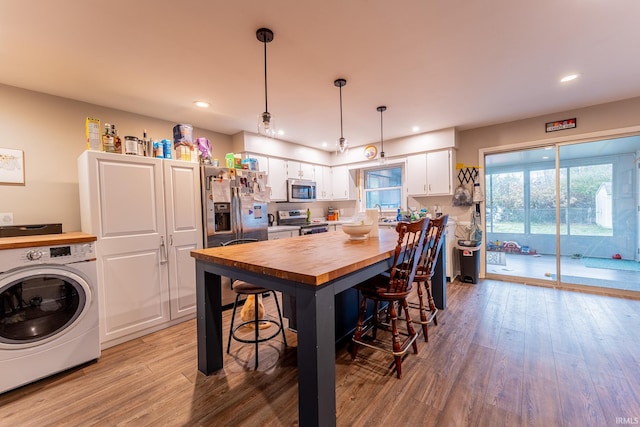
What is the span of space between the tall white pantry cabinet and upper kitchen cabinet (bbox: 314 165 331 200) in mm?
2720

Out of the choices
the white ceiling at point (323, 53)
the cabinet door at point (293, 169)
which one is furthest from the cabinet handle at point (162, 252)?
the cabinet door at point (293, 169)

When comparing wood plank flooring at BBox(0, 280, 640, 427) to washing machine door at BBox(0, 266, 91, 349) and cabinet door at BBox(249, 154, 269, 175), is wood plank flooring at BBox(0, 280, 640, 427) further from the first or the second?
cabinet door at BBox(249, 154, 269, 175)

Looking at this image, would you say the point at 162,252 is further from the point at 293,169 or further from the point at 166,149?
the point at 293,169

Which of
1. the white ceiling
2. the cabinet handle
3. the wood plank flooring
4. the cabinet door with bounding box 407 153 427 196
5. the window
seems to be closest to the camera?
the wood plank flooring

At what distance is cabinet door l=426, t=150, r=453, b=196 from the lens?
4137mm

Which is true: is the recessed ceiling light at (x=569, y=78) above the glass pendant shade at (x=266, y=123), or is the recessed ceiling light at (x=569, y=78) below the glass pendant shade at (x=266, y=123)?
above

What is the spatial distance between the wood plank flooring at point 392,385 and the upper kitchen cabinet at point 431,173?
7.46ft

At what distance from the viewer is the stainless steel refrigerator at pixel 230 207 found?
9.80 ft

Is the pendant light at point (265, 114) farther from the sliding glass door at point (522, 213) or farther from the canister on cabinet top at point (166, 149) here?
the sliding glass door at point (522, 213)

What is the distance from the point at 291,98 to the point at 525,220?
164 inches

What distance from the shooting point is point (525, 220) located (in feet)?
14.1

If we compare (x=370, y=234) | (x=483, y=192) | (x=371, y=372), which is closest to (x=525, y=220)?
(x=483, y=192)

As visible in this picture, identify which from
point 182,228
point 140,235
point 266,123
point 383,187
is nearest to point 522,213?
point 383,187

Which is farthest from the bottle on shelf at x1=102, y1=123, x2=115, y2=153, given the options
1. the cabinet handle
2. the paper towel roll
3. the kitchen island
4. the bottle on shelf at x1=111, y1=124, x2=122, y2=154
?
the paper towel roll
